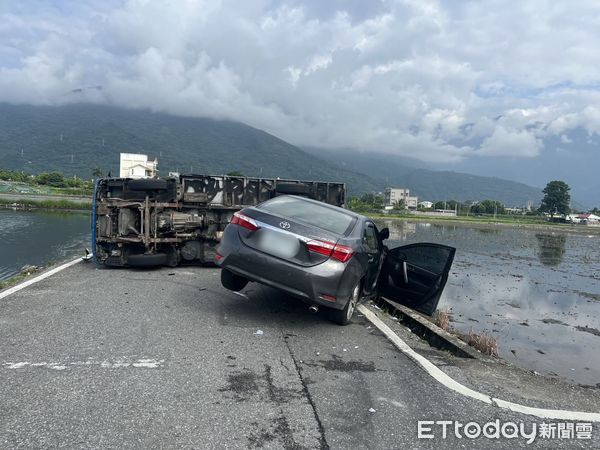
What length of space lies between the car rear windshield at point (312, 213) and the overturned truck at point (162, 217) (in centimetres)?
355

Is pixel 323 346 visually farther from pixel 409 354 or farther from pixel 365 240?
pixel 365 240

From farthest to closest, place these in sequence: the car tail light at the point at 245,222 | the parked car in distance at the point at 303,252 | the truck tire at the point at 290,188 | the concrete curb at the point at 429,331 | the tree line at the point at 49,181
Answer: the tree line at the point at 49,181, the truck tire at the point at 290,188, the car tail light at the point at 245,222, the concrete curb at the point at 429,331, the parked car in distance at the point at 303,252

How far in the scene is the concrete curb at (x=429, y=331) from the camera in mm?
5455

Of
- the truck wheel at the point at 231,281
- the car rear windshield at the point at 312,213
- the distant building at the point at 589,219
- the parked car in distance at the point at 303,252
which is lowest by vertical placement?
the distant building at the point at 589,219

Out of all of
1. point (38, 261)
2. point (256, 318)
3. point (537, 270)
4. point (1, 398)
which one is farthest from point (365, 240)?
point (537, 270)

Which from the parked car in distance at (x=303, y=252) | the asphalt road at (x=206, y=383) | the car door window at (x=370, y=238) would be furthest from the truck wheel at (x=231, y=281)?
the car door window at (x=370, y=238)

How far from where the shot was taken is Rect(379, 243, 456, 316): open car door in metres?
7.20

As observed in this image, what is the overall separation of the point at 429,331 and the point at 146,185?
19.6 ft

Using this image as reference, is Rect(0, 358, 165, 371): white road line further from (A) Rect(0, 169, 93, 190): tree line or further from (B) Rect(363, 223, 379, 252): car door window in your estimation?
(A) Rect(0, 169, 93, 190): tree line

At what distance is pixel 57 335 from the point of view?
483 centimetres

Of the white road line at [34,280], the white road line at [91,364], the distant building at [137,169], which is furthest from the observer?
the distant building at [137,169]

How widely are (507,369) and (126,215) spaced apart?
7023 mm

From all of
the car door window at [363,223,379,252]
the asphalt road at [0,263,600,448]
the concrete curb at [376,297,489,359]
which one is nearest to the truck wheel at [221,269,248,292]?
the asphalt road at [0,263,600,448]

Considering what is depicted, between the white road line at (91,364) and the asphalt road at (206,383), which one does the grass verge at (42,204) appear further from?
the white road line at (91,364)
